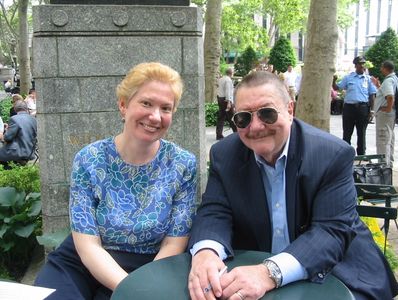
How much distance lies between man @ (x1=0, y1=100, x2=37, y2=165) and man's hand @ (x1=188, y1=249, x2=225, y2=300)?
250 inches

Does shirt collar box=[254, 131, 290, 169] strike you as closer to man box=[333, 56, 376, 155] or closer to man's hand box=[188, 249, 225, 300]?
man's hand box=[188, 249, 225, 300]

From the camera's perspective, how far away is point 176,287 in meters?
2.05

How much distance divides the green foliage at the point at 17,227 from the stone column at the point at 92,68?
1.72ft

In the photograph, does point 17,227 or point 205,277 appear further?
point 17,227

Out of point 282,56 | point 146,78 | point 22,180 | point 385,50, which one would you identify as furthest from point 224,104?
point 282,56

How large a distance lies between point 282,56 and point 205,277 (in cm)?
3252

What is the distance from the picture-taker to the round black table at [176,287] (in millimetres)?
1960

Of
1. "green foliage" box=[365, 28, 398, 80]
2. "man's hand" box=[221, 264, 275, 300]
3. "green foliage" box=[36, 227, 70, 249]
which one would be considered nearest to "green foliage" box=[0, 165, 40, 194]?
"green foliage" box=[36, 227, 70, 249]

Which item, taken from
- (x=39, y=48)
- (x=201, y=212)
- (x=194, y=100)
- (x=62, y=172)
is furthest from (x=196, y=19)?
(x=201, y=212)

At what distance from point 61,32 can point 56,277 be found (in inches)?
75.1

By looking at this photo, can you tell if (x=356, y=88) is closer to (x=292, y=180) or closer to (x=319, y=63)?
(x=319, y=63)

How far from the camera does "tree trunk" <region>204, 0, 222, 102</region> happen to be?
665 inches

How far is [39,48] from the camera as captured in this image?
12.0ft

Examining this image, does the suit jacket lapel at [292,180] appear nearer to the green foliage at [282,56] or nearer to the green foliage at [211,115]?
the green foliage at [211,115]
